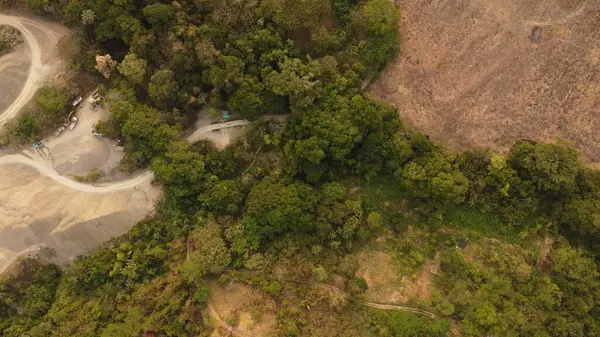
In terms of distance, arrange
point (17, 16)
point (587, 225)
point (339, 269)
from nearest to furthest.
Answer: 1. point (587, 225)
2. point (339, 269)
3. point (17, 16)

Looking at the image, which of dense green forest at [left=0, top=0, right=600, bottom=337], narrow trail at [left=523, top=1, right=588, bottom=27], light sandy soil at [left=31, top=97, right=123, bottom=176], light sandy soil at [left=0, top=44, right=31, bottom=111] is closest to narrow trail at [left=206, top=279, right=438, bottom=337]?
dense green forest at [left=0, top=0, right=600, bottom=337]

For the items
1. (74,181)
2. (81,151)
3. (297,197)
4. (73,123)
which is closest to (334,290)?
(297,197)

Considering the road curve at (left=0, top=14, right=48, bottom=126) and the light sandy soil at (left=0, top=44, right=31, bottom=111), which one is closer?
the light sandy soil at (left=0, top=44, right=31, bottom=111)

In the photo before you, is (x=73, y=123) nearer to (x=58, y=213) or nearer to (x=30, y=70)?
(x=30, y=70)

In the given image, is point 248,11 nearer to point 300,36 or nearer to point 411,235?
point 300,36

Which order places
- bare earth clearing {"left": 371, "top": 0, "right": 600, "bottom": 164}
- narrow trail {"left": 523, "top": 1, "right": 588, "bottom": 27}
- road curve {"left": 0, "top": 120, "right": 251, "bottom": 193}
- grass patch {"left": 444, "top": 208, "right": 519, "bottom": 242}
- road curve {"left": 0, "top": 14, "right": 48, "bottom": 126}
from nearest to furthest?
narrow trail {"left": 523, "top": 1, "right": 588, "bottom": 27}
bare earth clearing {"left": 371, "top": 0, "right": 600, "bottom": 164}
grass patch {"left": 444, "top": 208, "right": 519, "bottom": 242}
road curve {"left": 0, "top": 120, "right": 251, "bottom": 193}
road curve {"left": 0, "top": 14, "right": 48, "bottom": 126}

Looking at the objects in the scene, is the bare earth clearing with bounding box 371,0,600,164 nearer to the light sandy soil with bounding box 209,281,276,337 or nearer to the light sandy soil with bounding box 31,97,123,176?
the light sandy soil with bounding box 209,281,276,337

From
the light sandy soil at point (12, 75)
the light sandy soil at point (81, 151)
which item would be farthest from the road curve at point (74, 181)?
the light sandy soil at point (12, 75)

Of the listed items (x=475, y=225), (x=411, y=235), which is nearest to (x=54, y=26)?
(x=411, y=235)
